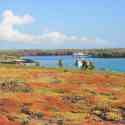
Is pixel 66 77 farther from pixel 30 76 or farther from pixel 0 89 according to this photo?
pixel 0 89

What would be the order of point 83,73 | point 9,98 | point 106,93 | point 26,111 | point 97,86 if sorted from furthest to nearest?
point 83,73, point 97,86, point 106,93, point 9,98, point 26,111

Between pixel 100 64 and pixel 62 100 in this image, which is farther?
pixel 100 64

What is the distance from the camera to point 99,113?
2817 cm

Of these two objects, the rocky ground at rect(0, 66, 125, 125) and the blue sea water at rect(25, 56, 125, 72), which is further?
the blue sea water at rect(25, 56, 125, 72)

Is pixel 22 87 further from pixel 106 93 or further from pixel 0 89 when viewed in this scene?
pixel 106 93

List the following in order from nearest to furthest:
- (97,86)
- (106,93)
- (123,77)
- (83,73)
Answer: (106,93), (97,86), (123,77), (83,73)

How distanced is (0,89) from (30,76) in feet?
31.8

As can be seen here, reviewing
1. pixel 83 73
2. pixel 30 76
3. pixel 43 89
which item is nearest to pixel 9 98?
pixel 43 89

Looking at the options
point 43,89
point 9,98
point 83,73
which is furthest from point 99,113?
point 83,73

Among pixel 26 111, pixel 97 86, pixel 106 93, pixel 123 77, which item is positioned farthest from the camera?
pixel 123 77

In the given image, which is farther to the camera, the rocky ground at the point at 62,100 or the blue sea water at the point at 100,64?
the blue sea water at the point at 100,64

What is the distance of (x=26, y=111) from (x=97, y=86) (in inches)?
496

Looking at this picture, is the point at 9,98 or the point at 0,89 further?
the point at 0,89

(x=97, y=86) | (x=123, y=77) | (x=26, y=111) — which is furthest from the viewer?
(x=123, y=77)
